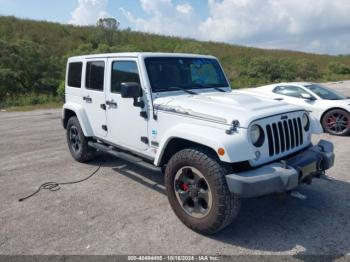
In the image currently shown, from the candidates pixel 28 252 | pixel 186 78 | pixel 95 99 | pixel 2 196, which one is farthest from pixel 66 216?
pixel 186 78

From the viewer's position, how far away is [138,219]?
13.3 ft

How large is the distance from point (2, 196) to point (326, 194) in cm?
464

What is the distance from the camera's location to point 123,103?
4.77 meters

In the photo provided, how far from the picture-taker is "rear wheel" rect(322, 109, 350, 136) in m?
8.22

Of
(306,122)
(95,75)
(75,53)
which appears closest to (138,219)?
(306,122)

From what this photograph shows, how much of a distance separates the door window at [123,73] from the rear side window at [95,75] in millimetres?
340

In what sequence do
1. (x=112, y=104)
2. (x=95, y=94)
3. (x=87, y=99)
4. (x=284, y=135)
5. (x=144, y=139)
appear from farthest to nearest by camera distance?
(x=87, y=99) < (x=95, y=94) < (x=112, y=104) < (x=144, y=139) < (x=284, y=135)

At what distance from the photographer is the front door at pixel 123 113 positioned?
4.55 meters

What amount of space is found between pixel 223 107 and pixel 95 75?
259 cm

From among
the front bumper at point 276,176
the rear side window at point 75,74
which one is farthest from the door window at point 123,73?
the front bumper at point 276,176

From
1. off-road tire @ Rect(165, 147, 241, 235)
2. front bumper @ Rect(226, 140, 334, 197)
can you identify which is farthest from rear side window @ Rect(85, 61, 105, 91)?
front bumper @ Rect(226, 140, 334, 197)

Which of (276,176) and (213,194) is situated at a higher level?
(276,176)

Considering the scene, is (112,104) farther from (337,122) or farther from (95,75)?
(337,122)

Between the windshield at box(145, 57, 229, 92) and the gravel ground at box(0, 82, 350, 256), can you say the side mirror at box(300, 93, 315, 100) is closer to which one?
the gravel ground at box(0, 82, 350, 256)
